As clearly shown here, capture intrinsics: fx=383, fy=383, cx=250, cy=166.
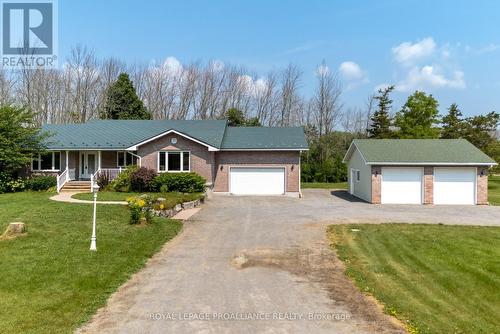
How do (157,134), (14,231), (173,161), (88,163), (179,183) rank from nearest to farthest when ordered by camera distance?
(14,231) < (179,183) < (173,161) < (157,134) < (88,163)

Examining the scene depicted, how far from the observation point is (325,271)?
812 centimetres

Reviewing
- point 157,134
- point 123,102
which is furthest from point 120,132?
point 123,102

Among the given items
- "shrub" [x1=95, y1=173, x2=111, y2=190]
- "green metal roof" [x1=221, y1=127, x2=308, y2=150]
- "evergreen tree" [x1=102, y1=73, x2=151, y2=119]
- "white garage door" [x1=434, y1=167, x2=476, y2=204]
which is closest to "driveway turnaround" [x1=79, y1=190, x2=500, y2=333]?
"green metal roof" [x1=221, y1=127, x2=308, y2=150]

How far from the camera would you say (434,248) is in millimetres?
10477

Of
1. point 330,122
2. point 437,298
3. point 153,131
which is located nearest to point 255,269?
point 437,298

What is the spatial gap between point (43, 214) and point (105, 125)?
16965 millimetres

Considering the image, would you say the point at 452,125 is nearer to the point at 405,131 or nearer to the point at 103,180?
the point at 405,131

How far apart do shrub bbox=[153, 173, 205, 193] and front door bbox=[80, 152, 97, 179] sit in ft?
21.7

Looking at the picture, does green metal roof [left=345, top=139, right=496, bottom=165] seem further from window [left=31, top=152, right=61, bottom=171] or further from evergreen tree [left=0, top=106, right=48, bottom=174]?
evergreen tree [left=0, top=106, right=48, bottom=174]

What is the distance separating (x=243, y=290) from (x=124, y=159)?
21.6 m

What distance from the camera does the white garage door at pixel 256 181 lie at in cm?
2547

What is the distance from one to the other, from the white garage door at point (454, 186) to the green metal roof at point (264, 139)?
26.4 ft

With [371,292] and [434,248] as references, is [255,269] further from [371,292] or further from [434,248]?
[434,248]

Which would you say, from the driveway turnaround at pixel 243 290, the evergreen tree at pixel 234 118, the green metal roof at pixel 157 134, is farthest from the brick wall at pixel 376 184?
the evergreen tree at pixel 234 118
